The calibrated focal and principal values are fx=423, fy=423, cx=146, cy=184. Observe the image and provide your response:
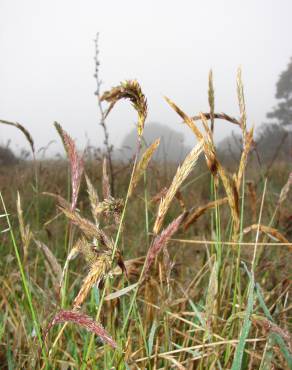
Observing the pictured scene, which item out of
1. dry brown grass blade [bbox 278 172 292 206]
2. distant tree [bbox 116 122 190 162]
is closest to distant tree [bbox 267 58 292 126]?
distant tree [bbox 116 122 190 162]

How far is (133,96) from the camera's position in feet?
1.85

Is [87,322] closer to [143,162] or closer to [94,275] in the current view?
[94,275]

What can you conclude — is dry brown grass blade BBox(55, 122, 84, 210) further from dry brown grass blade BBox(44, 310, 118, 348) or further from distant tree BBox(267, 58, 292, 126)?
distant tree BBox(267, 58, 292, 126)

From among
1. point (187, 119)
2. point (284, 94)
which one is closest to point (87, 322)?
point (187, 119)

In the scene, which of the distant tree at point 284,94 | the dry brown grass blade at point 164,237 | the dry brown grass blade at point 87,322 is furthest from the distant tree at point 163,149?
the distant tree at point 284,94

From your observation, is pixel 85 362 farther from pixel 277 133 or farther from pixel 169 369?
pixel 277 133

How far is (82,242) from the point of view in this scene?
612 millimetres

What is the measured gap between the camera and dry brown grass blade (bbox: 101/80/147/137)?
549mm

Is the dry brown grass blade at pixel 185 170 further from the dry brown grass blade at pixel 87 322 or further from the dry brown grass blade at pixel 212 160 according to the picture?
the dry brown grass blade at pixel 87 322

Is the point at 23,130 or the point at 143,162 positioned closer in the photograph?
the point at 143,162

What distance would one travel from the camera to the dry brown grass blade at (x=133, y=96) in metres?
0.55

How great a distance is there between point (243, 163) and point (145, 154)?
202 millimetres

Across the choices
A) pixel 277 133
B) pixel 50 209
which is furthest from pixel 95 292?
pixel 277 133

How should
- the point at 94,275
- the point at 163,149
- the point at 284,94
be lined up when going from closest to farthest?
the point at 94,275
the point at 163,149
the point at 284,94
